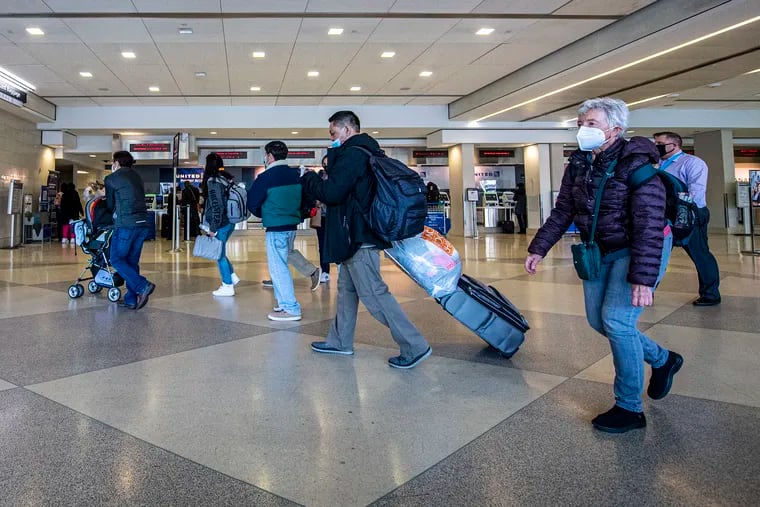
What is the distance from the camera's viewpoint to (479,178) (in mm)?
23797

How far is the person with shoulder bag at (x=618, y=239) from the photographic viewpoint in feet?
5.96

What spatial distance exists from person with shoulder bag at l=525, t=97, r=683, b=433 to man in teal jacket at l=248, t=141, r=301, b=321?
8.38 feet

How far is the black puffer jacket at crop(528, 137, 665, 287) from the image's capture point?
5.92ft

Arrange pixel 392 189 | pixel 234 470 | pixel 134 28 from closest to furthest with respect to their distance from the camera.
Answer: pixel 234 470
pixel 392 189
pixel 134 28

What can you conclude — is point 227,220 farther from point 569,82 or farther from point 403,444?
point 569,82

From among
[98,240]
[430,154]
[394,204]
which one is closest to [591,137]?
[394,204]

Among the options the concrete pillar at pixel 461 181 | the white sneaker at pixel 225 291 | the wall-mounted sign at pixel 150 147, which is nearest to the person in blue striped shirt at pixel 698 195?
the white sneaker at pixel 225 291

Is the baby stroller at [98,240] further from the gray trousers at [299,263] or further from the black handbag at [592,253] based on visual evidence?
the black handbag at [592,253]

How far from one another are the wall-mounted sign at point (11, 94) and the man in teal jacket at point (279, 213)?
11740 mm

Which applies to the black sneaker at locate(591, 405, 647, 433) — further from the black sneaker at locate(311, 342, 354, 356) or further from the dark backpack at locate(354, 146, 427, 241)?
the black sneaker at locate(311, 342, 354, 356)

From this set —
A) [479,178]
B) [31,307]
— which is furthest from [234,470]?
[479,178]

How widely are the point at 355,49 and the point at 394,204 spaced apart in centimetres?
873

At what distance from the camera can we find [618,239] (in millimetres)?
1914

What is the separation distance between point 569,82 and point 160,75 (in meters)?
10.1
